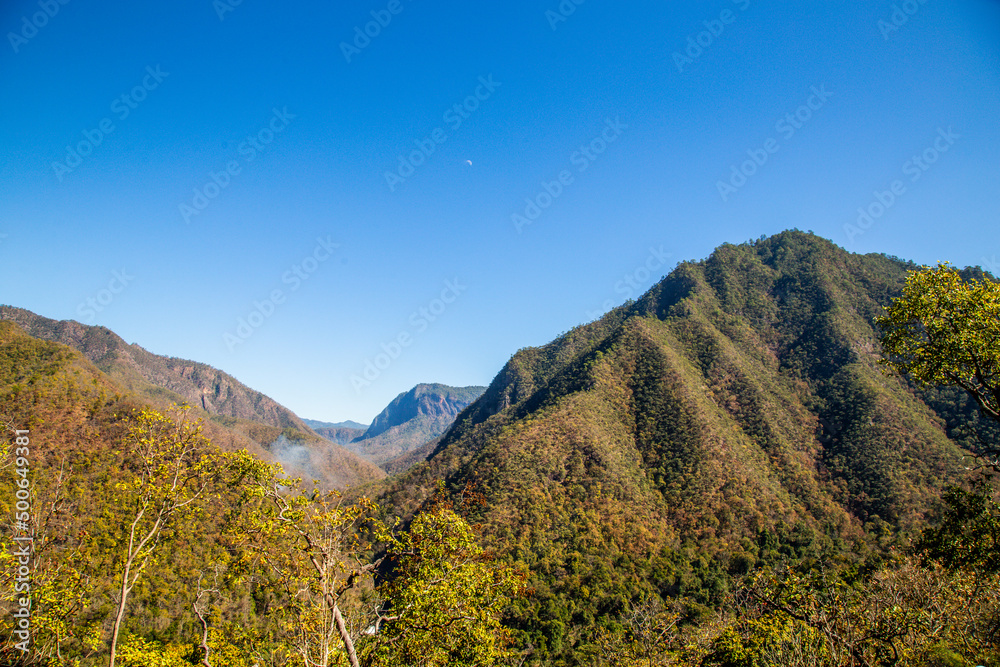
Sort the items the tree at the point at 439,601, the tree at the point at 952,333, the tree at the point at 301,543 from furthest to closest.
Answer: the tree at the point at 952,333 < the tree at the point at 439,601 < the tree at the point at 301,543

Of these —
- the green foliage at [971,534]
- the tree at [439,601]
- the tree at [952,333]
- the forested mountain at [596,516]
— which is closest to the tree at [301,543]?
the forested mountain at [596,516]

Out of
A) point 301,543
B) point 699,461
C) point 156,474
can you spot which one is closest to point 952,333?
point 301,543

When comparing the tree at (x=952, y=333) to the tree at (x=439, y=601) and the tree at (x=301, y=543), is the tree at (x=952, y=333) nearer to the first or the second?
the tree at (x=439, y=601)

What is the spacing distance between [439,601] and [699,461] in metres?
75.6

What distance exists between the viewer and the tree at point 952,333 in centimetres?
945

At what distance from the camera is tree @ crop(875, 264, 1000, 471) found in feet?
31.0

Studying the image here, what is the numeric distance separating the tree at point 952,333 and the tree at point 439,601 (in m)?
10.3

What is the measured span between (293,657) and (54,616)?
28.0ft

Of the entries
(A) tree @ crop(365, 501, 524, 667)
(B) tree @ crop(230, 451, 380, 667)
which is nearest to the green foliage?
(A) tree @ crop(365, 501, 524, 667)

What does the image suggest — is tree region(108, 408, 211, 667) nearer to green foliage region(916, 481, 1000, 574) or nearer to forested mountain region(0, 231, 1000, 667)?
forested mountain region(0, 231, 1000, 667)

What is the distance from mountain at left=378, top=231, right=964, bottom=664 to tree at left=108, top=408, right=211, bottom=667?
4219cm

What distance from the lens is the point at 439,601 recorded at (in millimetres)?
7832

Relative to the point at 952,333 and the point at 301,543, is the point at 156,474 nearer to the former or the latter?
the point at 301,543

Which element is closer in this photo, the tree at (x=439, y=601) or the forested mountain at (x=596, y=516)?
the tree at (x=439, y=601)
